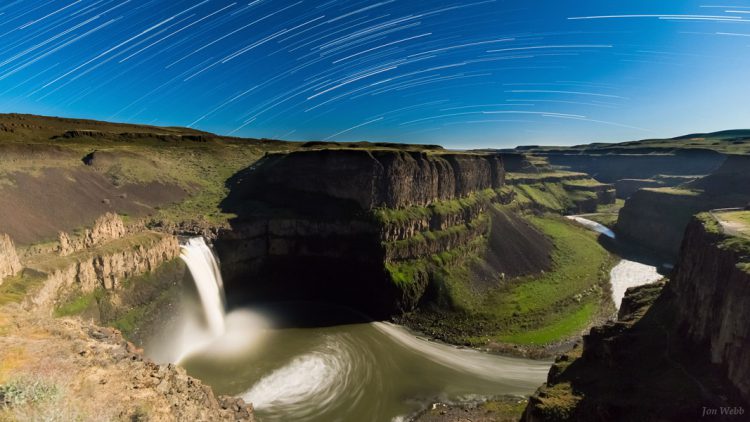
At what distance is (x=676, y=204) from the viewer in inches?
3371

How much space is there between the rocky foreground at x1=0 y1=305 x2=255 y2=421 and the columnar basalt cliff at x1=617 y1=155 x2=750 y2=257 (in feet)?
320

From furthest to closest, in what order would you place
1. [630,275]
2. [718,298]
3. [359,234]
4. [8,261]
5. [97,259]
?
[630,275]
[359,234]
[97,259]
[8,261]
[718,298]

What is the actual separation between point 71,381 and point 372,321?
1392 inches

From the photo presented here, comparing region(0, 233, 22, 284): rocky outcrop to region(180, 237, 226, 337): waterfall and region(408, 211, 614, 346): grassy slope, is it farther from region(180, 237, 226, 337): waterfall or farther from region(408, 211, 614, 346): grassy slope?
region(408, 211, 614, 346): grassy slope

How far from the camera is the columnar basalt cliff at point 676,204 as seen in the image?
80375 mm

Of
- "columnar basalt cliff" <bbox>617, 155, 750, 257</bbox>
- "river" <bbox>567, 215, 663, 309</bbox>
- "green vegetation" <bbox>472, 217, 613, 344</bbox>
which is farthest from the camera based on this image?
"columnar basalt cliff" <bbox>617, 155, 750, 257</bbox>

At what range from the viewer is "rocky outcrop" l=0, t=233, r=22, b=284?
28.5 m

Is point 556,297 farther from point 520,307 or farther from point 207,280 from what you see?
point 207,280

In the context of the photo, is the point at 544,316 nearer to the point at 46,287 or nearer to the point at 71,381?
the point at 71,381

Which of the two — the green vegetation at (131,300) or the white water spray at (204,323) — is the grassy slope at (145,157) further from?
the green vegetation at (131,300)

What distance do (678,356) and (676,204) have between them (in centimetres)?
8412

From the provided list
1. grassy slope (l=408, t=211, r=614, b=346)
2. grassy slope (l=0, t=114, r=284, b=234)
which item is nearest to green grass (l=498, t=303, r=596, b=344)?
grassy slope (l=408, t=211, r=614, b=346)

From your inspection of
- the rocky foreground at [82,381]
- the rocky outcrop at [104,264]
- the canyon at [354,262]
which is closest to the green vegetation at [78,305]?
the canyon at [354,262]

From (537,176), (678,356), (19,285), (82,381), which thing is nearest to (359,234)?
(19,285)
